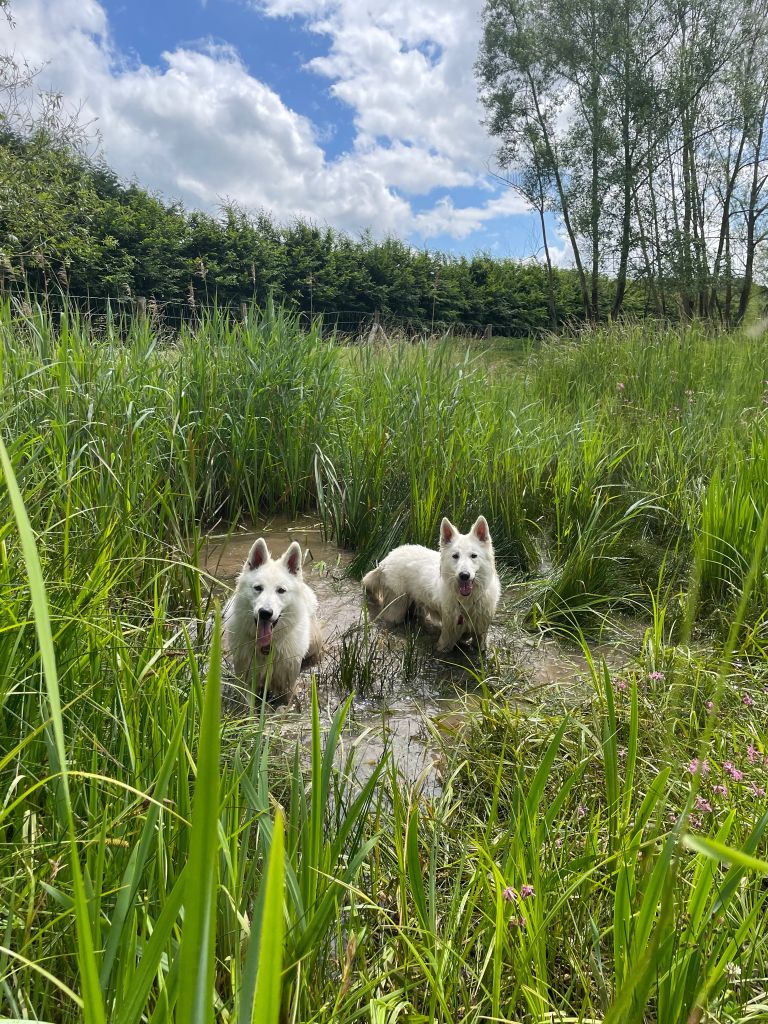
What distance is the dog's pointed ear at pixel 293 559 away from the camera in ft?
10.5

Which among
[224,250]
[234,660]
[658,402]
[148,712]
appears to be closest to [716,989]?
[148,712]

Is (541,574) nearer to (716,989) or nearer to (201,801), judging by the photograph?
(716,989)

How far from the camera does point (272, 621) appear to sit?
3.04 meters

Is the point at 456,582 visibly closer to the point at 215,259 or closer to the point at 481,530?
the point at 481,530

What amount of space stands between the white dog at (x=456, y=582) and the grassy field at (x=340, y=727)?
47cm

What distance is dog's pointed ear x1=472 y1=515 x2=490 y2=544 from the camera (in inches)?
144

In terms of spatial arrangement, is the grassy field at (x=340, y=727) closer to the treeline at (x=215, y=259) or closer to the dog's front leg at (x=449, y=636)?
the dog's front leg at (x=449, y=636)

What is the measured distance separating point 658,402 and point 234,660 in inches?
217

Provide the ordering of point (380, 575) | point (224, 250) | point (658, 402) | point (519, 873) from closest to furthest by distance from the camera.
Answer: point (519, 873), point (380, 575), point (658, 402), point (224, 250)

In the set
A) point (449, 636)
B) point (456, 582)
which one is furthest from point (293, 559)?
point (449, 636)

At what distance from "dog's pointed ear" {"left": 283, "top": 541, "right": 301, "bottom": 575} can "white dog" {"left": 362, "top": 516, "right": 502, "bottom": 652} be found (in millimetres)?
821

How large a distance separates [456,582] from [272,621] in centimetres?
121

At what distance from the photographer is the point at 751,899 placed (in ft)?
5.03

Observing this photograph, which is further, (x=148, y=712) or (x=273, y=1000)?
(x=148, y=712)
